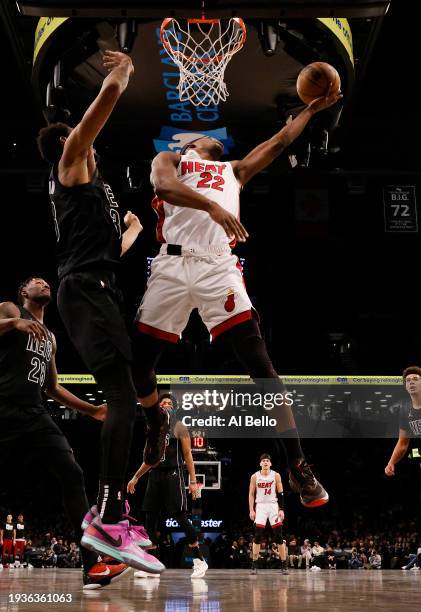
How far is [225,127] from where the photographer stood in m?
10.4

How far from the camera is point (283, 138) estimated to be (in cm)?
424

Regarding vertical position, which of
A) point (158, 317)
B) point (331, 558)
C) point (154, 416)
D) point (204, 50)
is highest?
point (204, 50)

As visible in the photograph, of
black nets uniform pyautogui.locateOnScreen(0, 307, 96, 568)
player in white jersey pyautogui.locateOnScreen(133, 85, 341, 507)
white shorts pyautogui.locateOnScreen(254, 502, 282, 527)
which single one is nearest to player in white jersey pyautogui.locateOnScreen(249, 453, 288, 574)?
white shorts pyautogui.locateOnScreen(254, 502, 282, 527)

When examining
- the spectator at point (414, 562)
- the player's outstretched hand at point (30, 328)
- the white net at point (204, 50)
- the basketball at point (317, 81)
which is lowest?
the spectator at point (414, 562)

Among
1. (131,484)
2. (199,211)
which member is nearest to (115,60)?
(199,211)

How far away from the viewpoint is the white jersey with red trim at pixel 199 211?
14.0 ft

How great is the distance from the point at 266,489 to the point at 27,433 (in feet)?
24.1

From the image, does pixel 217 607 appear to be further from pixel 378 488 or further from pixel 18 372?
pixel 378 488

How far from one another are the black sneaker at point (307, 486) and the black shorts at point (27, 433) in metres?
1.46

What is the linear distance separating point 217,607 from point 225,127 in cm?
787

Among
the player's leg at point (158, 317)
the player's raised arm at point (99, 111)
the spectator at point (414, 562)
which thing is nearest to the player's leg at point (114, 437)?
the player's leg at point (158, 317)

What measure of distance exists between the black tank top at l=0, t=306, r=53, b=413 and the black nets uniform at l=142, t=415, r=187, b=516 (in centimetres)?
420

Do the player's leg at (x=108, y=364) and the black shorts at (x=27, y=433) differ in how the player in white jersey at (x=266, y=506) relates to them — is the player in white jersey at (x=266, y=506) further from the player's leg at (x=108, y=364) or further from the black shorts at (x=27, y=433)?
the player's leg at (x=108, y=364)

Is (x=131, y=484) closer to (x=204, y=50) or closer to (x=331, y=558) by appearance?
(x=204, y=50)
